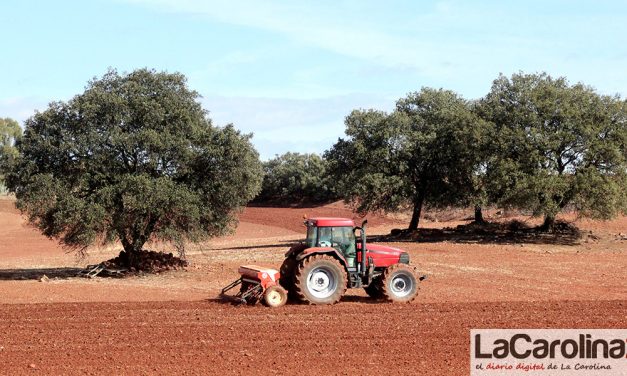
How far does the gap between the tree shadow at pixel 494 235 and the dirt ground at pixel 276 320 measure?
8.21 m

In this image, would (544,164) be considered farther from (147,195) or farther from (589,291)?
(147,195)

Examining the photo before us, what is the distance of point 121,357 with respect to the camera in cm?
1285

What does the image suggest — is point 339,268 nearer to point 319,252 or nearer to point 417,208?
point 319,252

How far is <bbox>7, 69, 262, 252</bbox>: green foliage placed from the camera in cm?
2614

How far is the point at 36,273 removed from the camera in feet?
99.8

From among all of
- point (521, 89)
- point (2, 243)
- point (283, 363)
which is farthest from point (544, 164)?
point (2, 243)

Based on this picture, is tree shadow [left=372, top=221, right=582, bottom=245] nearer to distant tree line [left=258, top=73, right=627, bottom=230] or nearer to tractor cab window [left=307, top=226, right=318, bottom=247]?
distant tree line [left=258, top=73, right=627, bottom=230]

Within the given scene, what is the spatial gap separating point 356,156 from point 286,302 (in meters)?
25.8

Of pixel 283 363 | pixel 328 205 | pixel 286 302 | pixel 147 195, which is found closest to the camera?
pixel 283 363

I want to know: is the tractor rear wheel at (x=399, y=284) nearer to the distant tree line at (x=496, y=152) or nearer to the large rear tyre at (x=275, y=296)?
the large rear tyre at (x=275, y=296)

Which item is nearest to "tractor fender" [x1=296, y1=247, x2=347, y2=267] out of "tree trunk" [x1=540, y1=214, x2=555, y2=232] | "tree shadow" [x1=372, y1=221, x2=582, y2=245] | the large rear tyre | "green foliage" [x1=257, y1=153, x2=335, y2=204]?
the large rear tyre

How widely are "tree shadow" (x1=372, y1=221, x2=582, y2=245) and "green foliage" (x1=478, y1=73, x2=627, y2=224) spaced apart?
1378 millimetres

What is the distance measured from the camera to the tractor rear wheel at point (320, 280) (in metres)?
18.1

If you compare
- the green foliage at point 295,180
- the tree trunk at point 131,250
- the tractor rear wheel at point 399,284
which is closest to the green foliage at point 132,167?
the tree trunk at point 131,250
